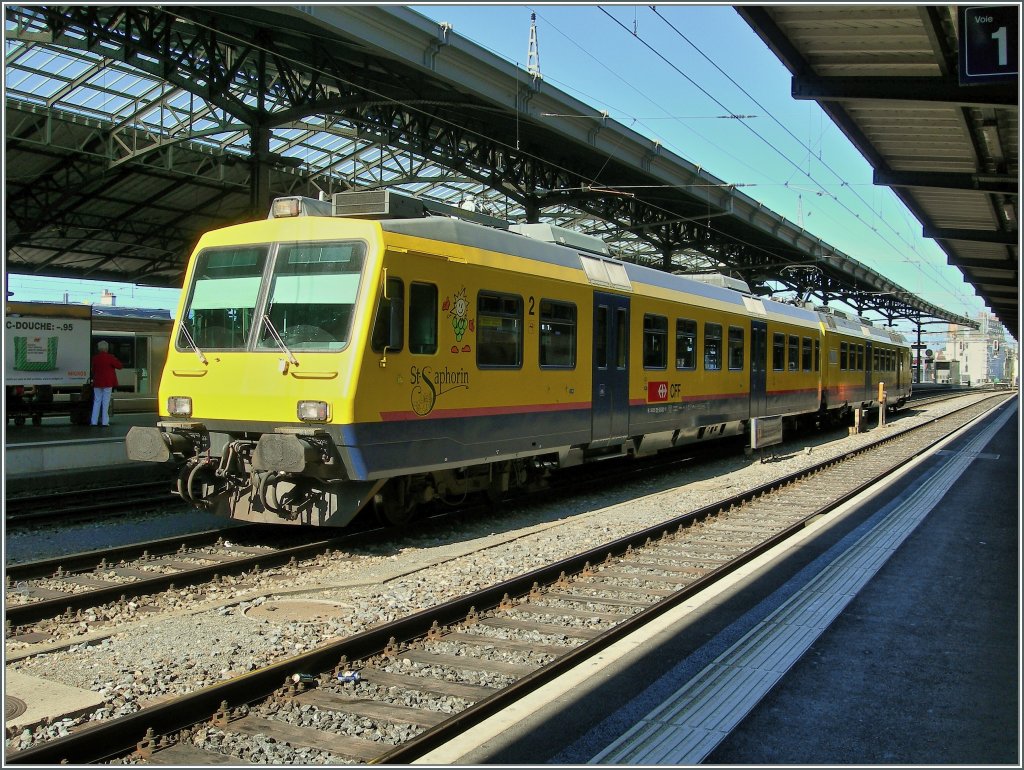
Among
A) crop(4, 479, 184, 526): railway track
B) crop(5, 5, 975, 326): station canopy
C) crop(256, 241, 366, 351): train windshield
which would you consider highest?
crop(5, 5, 975, 326): station canopy

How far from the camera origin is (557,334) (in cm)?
1088

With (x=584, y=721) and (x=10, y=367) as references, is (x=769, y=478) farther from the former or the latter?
(x=10, y=367)

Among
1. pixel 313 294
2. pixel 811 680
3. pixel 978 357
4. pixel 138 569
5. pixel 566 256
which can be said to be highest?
pixel 978 357

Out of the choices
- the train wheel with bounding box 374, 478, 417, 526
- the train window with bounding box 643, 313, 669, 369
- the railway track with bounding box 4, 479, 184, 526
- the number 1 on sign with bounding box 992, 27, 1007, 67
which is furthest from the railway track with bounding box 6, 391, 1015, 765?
the number 1 on sign with bounding box 992, 27, 1007, 67

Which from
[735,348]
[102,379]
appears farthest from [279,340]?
[102,379]

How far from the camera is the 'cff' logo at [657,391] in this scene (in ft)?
43.4

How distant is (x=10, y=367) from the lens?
19766 mm

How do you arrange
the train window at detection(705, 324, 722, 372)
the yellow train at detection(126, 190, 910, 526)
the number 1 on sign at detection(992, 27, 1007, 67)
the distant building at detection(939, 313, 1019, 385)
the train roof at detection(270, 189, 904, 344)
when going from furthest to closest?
the distant building at detection(939, 313, 1019, 385) < the train window at detection(705, 324, 722, 372) < the train roof at detection(270, 189, 904, 344) < the yellow train at detection(126, 190, 910, 526) < the number 1 on sign at detection(992, 27, 1007, 67)

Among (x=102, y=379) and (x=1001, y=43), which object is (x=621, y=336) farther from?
(x=102, y=379)

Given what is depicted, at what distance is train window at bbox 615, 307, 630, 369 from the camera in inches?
482

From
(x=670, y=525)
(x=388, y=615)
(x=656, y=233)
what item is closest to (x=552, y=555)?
(x=670, y=525)

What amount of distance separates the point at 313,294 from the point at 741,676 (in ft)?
17.4

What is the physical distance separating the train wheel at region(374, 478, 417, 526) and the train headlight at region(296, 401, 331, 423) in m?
1.43

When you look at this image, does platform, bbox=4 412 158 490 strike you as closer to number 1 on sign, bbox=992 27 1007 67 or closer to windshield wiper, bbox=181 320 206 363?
windshield wiper, bbox=181 320 206 363
